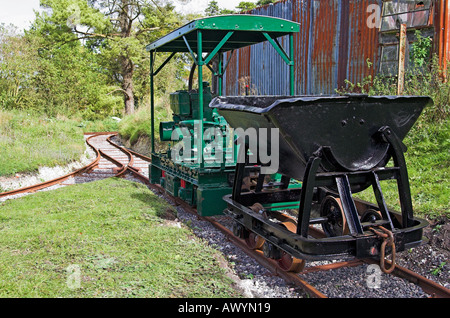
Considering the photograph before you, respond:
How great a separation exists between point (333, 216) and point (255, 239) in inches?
39.2

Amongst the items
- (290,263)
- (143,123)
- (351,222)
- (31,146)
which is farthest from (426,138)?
(143,123)

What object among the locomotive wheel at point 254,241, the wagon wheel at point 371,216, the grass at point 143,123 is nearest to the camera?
the wagon wheel at point 371,216

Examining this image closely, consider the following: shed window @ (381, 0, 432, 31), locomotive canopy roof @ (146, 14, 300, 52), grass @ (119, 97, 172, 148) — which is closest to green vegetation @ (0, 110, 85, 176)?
grass @ (119, 97, 172, 148)

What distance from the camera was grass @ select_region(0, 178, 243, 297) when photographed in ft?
12.7

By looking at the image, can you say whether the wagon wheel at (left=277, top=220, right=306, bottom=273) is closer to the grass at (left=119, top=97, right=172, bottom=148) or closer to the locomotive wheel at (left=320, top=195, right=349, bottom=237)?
the locomotive wheel at (left=320, top=195, right=349, bottom=237)

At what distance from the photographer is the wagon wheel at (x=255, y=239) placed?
4898 mm

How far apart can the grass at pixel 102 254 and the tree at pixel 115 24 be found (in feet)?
74.5

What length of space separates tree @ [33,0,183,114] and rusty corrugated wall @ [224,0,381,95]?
15.5 m

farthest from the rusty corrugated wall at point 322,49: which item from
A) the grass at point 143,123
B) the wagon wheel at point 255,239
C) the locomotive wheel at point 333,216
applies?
the wagon wheel at point 255,239

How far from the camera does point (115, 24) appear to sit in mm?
31203

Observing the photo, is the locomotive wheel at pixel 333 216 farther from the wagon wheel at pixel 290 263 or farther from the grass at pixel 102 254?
the grass at pixel 102 254

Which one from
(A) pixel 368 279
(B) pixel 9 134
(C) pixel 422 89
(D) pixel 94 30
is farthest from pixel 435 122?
(D) pixel 94 30

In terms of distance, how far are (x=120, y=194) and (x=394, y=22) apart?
8233 mm
